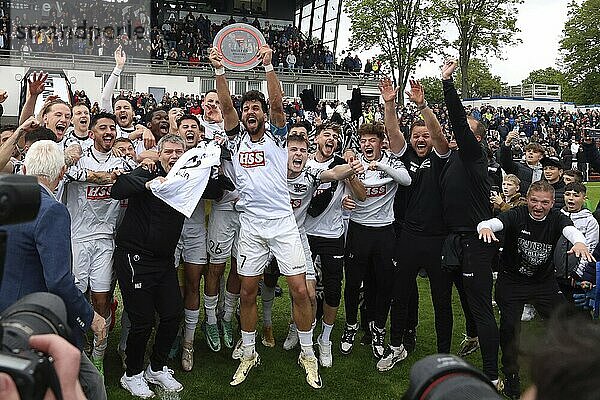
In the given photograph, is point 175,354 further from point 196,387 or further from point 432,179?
point 432,179

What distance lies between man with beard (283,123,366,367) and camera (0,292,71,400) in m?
4.16

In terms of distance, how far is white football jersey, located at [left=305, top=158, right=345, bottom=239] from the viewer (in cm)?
572

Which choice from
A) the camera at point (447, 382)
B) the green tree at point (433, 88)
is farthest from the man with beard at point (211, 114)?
the green tree at point (433, 88)

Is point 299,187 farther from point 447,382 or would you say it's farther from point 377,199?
point 447,382

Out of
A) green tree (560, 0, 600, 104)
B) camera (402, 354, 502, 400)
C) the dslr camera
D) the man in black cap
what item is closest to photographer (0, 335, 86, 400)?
the dslr camera

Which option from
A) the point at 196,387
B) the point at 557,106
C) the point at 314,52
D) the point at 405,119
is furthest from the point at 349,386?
the point at 557,106

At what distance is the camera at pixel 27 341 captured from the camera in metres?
1.16

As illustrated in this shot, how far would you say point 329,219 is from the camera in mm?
5758

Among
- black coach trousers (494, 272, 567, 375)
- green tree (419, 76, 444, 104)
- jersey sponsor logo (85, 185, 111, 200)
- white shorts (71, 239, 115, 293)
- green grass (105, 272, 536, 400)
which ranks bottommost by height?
green grass (105, 272, 536, 400)

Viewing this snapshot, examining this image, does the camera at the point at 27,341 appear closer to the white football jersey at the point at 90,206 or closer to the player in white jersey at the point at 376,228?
the white football jersey at the point at 90,206

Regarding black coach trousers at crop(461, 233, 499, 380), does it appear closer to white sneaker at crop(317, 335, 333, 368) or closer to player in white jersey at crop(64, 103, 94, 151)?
white sneaker at crop(317, 335, 333, 368)

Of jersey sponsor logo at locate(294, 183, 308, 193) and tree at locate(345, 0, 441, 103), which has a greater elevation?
tree at locate(345, 0, 441, 103)

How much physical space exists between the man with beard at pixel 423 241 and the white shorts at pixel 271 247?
100 cm

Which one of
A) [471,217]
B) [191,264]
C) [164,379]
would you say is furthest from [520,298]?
[164,379]
